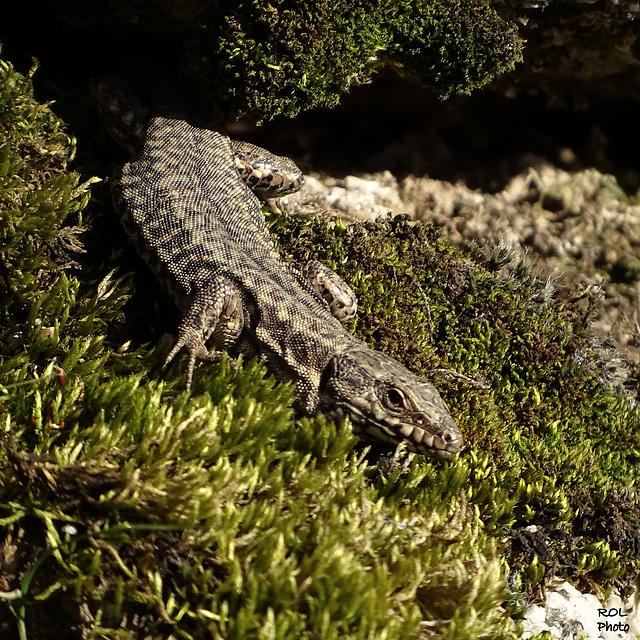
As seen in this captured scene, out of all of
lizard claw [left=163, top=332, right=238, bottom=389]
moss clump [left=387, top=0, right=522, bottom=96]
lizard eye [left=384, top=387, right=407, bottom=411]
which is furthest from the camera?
moss clump [left=387, top=0, right=522, bottom=96]

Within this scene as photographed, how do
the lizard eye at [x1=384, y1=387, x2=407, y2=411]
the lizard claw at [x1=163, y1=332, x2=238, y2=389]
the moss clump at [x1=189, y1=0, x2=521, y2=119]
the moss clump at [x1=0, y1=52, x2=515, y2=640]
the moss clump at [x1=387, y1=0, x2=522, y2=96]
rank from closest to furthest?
the moss clump at [x1=0, y1=52, x2=515, y2=640] < the lizard claw at [x1=163, y1=332, x2=238, y2=389] < the lizard eye at [x1=384, y1=387, x2=407, y2=411] < the moss clump at [x1=189, y1=0, x2=521, y2=119] < the moss clump at [x1=387, y1=0, x2=522, y2=96]

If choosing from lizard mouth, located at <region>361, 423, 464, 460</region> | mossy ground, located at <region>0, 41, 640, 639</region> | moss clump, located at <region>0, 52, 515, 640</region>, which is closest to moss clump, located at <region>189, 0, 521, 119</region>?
mossy ground, located at <region>0, 41, 640, 639</region>

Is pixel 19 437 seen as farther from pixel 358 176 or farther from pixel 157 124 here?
pixel 358 176

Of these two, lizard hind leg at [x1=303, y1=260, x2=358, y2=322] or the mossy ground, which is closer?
the mossy ground

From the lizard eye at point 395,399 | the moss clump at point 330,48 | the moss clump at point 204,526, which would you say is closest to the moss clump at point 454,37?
the moss clump at point 330,48

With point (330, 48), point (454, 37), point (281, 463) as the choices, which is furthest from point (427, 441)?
point (454, 37)

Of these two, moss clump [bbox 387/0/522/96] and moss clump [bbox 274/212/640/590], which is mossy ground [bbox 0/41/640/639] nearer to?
moss clump [bbox 274/212/640/590]

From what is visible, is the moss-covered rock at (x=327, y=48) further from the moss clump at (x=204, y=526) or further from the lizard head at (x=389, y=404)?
the moss clump at (x=204, y=526)
